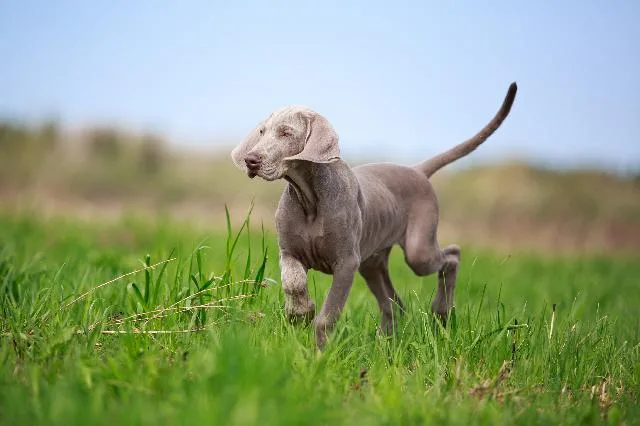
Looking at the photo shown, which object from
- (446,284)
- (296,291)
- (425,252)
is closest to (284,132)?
(296,291)

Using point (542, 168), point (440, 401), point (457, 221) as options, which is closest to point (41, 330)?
point (440, 401)

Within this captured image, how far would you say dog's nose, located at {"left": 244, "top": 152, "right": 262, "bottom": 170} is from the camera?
3547mm

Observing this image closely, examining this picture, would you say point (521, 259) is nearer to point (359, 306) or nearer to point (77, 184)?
point (359, 306)

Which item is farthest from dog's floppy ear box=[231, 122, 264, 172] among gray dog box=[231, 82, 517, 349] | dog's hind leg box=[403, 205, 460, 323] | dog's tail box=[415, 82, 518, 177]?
dog's tail box=[415, 82, 518, 177]

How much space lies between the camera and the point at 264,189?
64.1ft

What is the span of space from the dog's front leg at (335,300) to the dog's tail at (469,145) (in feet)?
4.76

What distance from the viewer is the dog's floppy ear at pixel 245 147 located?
3758mm

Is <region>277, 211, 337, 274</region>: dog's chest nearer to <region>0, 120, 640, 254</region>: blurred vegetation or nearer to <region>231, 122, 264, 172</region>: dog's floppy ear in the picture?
<region>231, 122, 264, 172</region>: dog's floppy ear

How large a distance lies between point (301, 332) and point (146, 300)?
34.6 inches

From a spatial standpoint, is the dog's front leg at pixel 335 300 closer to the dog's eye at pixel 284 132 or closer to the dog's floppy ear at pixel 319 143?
the dog's floppy ear at pixel 319 143

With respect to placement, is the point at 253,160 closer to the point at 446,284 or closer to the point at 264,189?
the point at 446,284

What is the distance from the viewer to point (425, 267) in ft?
16.2

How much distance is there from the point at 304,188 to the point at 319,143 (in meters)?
0.31

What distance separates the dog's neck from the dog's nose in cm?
25
